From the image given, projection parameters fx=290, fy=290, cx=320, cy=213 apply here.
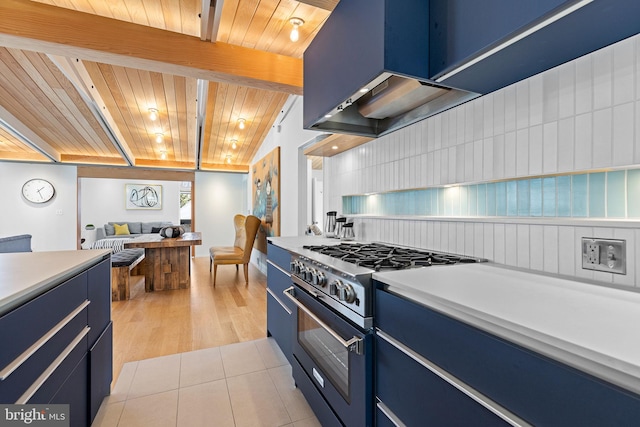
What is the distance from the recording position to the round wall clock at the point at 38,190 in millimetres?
6078

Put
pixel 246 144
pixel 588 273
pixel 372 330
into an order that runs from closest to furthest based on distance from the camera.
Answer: pixel 588 273 → pixel 372 330 → pixel 246 144

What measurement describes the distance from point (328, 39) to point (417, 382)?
1.63 m

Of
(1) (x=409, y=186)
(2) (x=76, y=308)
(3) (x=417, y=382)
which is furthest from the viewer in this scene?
(1) (x=409, y=186)

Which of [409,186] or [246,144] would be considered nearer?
[409,186]

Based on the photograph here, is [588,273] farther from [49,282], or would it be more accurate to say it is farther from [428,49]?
[49,282]

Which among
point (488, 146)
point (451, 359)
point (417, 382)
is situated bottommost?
point (417, 382)

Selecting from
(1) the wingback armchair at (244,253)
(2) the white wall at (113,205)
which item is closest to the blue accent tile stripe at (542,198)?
(1) the wingback armchair at (244,253)

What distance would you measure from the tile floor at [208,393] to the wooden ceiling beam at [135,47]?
2.17m

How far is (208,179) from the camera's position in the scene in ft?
24.1

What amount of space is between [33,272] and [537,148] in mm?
2029

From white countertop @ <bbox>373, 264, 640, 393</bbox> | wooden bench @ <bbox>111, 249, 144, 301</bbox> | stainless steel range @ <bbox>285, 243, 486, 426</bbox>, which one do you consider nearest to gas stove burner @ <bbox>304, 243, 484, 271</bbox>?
stainless steel range @ <bbox>285, 243, 486, 426</bbox>

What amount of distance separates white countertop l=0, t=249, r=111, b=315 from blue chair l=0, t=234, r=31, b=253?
236 cm

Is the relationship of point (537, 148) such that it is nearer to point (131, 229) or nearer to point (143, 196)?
point (131, 229)

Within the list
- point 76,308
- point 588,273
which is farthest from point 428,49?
point 76,308
